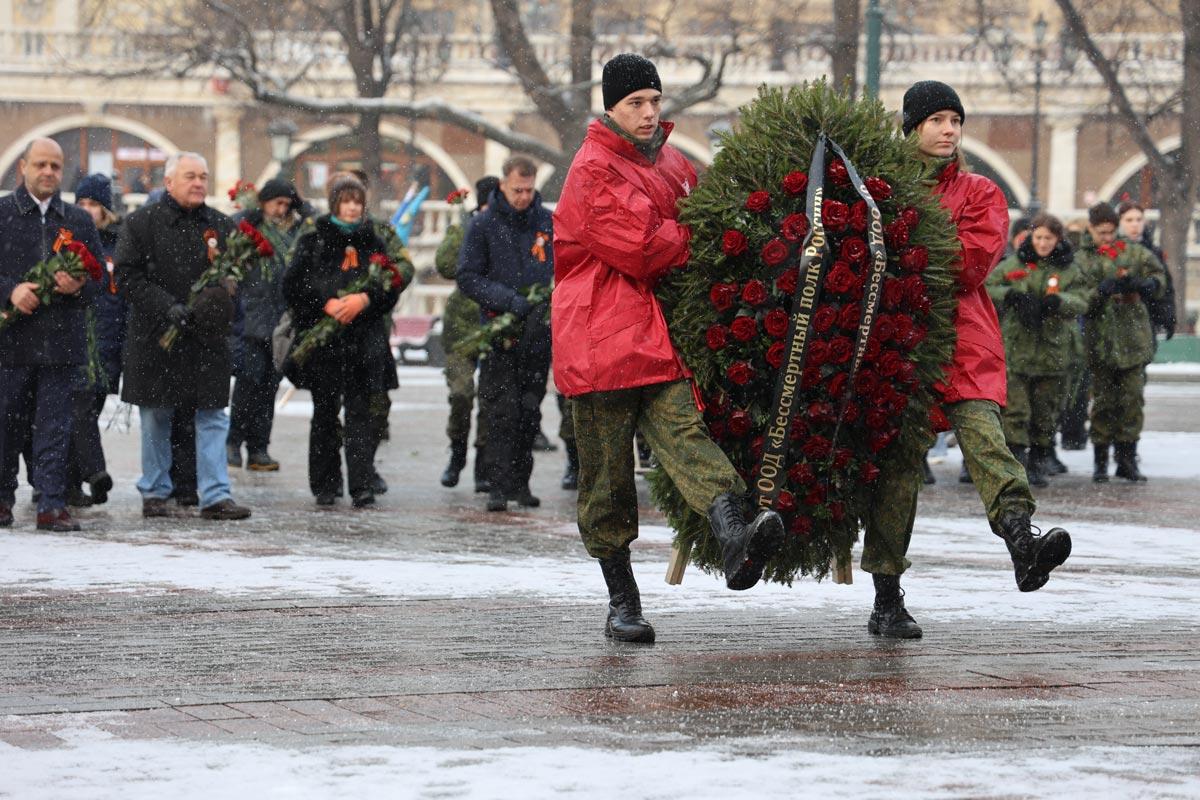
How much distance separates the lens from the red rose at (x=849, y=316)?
6.61 m

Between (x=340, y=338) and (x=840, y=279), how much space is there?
226 inches

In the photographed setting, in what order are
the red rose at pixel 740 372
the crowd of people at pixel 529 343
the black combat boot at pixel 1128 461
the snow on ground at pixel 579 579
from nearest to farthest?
the red rose at pixel 740 372 → the crowd of people at pixel 529 343 → the snow on ground at pixel 579 579 → the black combat boot at pixel 1128 461

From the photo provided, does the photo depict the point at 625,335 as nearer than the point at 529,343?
Yes

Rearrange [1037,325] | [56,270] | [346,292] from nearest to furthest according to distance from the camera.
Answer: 1. [56,270]
2. [346,292]
3. [1037,325]

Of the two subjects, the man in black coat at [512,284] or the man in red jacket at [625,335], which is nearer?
the man in red jacket at [625,335]

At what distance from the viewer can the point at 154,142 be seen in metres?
61.0

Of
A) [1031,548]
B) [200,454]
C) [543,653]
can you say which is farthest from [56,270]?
[1031,548]

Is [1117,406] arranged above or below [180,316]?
below

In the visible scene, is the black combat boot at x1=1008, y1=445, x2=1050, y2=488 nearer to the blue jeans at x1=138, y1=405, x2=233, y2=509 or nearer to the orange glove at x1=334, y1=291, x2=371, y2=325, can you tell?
the orange glove at x1=334, y1=291, x2=371, y2=325

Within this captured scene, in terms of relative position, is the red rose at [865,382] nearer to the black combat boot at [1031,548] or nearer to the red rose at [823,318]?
the red rose at [823,318]

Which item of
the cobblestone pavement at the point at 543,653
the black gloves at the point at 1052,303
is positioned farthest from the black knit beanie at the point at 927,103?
the black gloves at the point at 1052,303

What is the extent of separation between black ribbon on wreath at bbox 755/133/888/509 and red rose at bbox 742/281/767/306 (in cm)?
10

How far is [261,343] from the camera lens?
47.7 feet

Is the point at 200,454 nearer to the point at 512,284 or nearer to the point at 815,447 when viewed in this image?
the point at 512,284
